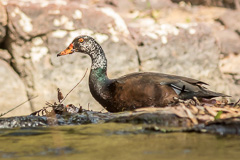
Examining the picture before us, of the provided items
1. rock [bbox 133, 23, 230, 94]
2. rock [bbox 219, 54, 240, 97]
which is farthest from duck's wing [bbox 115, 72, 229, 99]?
rock [bbox 219, 54, 240, 97]

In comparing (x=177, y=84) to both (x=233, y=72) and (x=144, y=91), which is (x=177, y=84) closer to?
(x=144, y=91)

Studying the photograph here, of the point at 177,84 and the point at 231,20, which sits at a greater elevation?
the point at 231,20

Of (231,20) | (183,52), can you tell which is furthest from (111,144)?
(231,20)

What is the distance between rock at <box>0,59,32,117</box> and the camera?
8219 mm

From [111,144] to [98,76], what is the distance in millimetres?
2464

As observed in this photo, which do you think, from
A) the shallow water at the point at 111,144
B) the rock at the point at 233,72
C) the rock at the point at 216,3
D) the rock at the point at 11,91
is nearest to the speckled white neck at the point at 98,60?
the shallow water at the point at 111,144

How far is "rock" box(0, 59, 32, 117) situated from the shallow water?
3.98 meters

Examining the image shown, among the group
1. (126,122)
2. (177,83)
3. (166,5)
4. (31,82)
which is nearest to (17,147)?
(126,122)

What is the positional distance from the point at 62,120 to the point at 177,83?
151 centimetres

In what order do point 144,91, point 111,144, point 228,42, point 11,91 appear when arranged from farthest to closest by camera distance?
point 228,42 < point 11,91 < point 144,91 < point 111,144

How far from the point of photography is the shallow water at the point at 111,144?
319 cm

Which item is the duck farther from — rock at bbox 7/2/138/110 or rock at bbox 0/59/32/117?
rock at bbox 0/59/32/117

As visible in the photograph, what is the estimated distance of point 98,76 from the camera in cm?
598

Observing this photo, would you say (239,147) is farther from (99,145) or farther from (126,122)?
(126,122)
